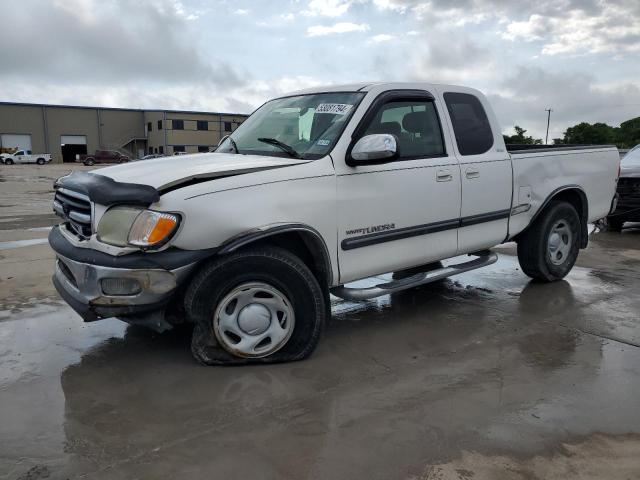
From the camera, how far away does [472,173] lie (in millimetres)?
4992

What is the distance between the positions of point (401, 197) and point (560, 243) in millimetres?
2722

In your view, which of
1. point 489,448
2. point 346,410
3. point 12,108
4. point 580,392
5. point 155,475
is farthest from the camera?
point 12,108

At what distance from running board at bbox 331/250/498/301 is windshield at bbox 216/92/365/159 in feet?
3.41

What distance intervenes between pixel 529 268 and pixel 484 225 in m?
1.21

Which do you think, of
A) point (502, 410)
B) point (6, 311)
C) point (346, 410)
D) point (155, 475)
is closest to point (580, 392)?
point (502, 410)

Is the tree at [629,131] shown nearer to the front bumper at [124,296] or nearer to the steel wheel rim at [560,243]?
the steel wheel rim at [560,243]

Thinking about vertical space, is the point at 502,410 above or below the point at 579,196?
below

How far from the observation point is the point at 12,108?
6481cm

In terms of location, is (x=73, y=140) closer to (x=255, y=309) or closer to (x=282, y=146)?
(x=282, y=146)

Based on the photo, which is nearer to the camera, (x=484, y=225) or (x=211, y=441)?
(x=211, y=441)

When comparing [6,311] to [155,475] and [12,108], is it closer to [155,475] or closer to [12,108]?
[155,475]

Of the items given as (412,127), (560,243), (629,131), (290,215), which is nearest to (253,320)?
(290,215)

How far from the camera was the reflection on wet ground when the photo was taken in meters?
2.80

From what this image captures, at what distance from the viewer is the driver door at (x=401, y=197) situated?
4168mm
